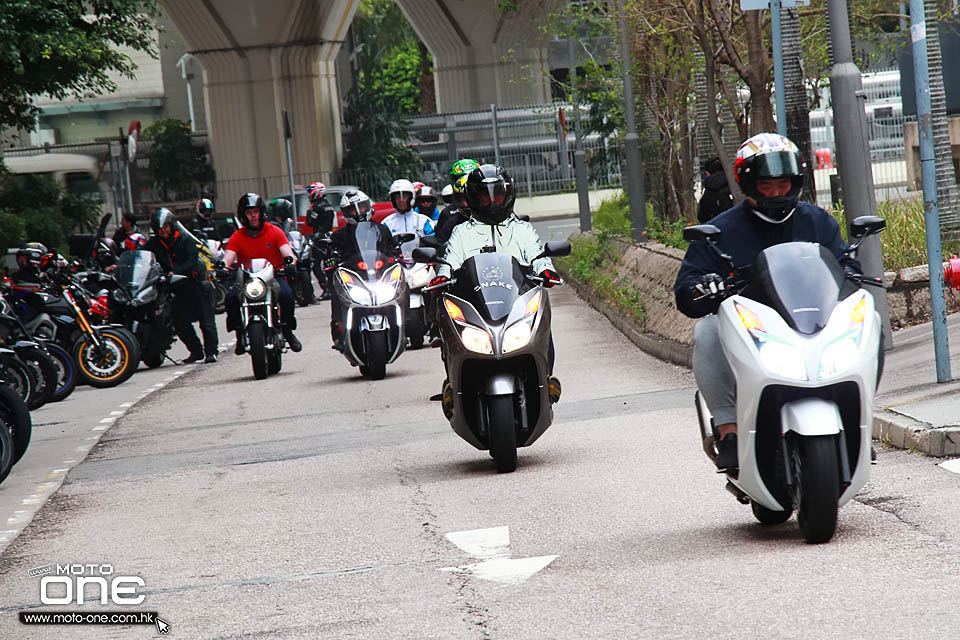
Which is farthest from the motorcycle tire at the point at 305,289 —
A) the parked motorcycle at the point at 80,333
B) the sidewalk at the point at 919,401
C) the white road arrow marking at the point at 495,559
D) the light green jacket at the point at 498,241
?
the white road arrow marking at the point at 495,559

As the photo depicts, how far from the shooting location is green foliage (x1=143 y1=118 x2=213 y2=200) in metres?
52.9

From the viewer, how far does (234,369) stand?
718 inches

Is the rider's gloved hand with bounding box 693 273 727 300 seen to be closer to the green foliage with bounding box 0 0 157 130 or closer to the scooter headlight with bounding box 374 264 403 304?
A: the scooter headlight with bounding box 374 264 403 304

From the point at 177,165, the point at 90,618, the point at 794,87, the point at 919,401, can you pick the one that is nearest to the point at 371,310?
the point at 794,87

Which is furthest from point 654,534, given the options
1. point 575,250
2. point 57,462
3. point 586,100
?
point 586,100

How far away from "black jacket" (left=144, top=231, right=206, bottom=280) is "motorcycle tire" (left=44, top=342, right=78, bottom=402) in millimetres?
3072

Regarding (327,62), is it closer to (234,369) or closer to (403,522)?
(234,369)

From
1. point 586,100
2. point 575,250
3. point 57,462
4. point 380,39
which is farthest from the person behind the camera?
point 380,39

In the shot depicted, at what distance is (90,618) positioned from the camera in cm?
641

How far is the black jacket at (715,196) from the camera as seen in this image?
15.6m

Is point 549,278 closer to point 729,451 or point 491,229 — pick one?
point 491,229

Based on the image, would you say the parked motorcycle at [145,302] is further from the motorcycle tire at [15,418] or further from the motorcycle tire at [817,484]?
the motorcycle tire at [817,484]

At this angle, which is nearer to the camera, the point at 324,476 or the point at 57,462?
the point at 324,476

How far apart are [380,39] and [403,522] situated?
65629 mm
